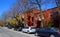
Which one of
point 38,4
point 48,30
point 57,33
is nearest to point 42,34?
point 48,30

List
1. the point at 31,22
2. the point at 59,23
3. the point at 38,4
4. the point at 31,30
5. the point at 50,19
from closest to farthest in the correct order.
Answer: the point at 31,30
the point at 38,4
the point at 59,23
the point at 50,19
the point at 31,22

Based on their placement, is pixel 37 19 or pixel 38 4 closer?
pixel 38 4

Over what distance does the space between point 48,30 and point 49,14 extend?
23.2 m

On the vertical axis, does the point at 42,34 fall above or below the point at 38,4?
below

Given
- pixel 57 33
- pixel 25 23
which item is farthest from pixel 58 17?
pixel 25 23

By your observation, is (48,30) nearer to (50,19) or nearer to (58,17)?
(58,17)

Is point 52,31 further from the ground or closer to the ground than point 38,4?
closer to the ground

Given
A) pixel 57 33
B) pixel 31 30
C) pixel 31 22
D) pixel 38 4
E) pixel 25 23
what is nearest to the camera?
pixel 57 33

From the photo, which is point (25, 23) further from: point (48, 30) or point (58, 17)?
point (48, 30)

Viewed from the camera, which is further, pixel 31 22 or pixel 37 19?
pixel 31 22

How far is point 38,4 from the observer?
1448 inches

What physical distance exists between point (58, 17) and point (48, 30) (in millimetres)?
18721

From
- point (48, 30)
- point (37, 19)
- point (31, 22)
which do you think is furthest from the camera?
point (31, 22)

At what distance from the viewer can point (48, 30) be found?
2133 centimetres
